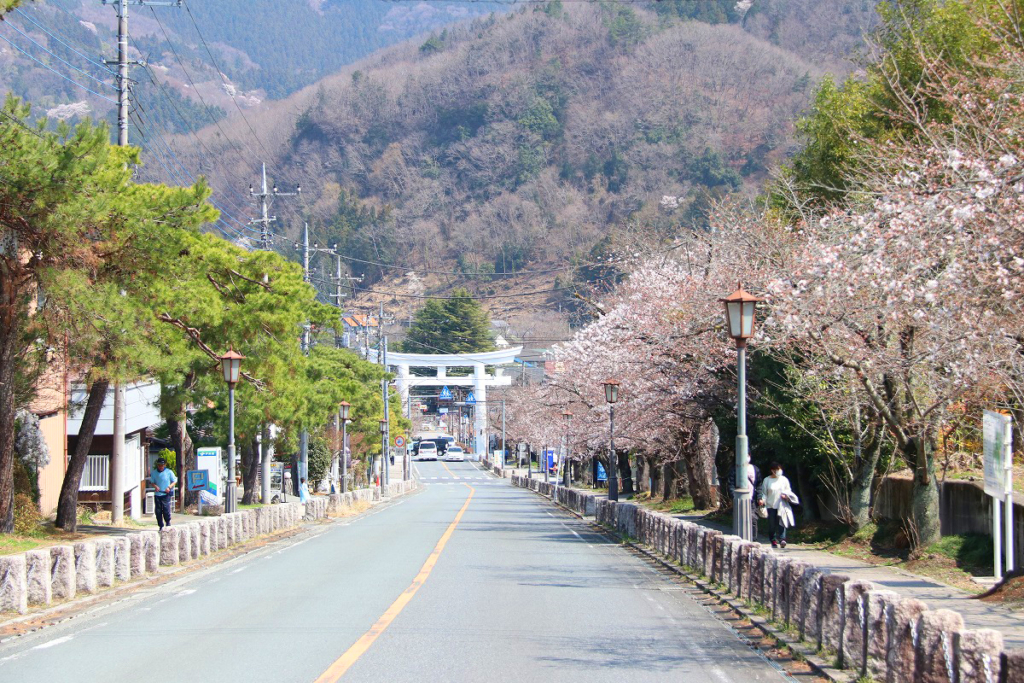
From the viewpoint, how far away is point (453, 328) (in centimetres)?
11988

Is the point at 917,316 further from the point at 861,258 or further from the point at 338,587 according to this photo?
the point at 338,587

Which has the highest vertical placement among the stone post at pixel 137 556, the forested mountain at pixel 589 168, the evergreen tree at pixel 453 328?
the forested mountain at pixel 589 168

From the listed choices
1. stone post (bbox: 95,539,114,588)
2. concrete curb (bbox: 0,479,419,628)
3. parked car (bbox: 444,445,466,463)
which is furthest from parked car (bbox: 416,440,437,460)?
stone post (bbox: 95,539,114,588)

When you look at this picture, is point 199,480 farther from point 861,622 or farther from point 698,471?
point 861,622

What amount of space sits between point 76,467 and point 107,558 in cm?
710

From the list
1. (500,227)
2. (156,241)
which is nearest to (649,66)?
(500,227)

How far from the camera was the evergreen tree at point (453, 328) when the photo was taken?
119 m

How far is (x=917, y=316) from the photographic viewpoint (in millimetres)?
15430

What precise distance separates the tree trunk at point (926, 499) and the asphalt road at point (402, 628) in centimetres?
421

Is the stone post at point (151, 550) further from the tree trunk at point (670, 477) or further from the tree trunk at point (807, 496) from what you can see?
the tree trunk at point (670, 477)

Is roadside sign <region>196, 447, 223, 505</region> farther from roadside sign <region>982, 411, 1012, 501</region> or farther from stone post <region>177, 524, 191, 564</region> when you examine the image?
roadside sign <region>982, 411, 1012, 501</region>

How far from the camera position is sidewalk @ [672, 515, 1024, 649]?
11.9 metres

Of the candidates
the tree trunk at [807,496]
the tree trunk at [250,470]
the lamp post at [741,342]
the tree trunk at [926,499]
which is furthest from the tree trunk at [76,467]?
the tree trunk at [250,470]

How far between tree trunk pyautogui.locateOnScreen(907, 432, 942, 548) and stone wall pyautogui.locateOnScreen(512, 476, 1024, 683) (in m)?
3.47
